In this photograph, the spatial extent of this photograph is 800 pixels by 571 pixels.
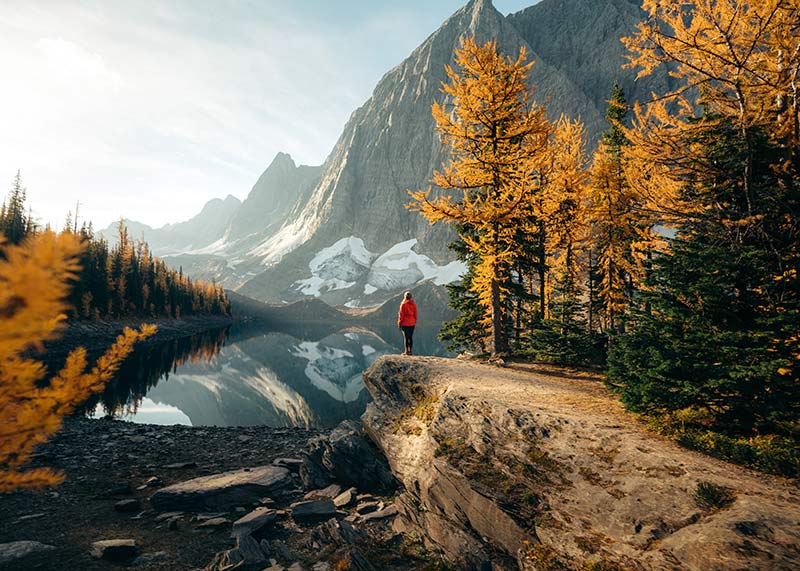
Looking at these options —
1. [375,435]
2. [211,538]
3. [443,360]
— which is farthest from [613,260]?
[211,538]

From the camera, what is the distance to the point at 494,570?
6934 millimetres

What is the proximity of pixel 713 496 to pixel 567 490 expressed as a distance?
6.81 feet

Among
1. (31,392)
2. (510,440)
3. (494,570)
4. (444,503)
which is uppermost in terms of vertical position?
(31,392)

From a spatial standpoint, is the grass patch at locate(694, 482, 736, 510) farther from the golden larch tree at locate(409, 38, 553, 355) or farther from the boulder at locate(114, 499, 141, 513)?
the boulder at locate(114, 499, 141, 513)

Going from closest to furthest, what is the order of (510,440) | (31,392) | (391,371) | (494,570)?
(31,392), (494,570), (510,440), (391,371)

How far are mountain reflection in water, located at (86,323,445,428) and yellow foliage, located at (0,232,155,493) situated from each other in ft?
69.3

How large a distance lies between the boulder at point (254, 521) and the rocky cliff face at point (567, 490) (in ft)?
11.0

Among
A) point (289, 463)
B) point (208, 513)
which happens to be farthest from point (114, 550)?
point (289, 463)

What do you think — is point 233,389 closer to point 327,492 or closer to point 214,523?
point 327,492

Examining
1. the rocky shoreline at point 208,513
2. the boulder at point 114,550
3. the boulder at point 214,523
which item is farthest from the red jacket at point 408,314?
the boulder at point 114,550

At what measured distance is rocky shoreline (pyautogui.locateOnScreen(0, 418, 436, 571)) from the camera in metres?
8.05

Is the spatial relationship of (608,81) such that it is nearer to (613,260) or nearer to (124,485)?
(613,260)

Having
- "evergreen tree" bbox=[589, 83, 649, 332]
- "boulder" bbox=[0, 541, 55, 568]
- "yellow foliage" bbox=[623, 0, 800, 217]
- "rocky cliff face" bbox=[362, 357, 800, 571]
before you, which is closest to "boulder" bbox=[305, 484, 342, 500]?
"rocky cliff face" bbox=[362, 357, 800, 571]

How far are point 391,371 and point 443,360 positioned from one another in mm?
2605
